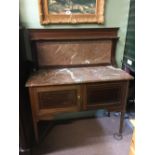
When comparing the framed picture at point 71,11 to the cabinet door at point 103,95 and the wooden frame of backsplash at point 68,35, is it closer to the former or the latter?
the wooden frame of backsplash at point 68,35

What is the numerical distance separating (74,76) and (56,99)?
0.30 meters

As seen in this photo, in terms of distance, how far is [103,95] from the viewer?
165 cm

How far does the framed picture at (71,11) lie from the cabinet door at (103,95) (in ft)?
2.55

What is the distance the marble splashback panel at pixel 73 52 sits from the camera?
185 cm

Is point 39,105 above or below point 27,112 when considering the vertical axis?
above

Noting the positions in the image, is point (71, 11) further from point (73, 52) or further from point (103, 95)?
point (103, 95)

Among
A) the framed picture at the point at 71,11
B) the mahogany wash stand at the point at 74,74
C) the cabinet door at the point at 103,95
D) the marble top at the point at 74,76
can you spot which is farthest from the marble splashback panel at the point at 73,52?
the cabinet door at the point at 103,95

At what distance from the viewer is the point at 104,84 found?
160 cm

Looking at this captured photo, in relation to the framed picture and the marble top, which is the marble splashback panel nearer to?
the marble top

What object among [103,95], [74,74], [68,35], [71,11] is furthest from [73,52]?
[103,95]

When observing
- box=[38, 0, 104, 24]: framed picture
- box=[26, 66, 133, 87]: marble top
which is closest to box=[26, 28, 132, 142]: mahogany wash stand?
box=[26, 66, 133, 87]: marble top
